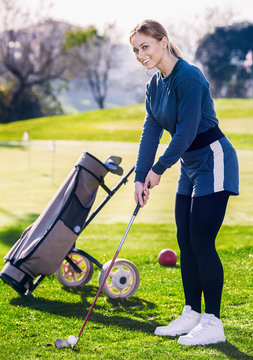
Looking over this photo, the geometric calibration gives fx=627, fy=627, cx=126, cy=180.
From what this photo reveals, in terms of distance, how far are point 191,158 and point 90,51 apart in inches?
1409

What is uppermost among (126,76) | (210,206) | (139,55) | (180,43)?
(139,55)

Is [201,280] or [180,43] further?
[180,43]

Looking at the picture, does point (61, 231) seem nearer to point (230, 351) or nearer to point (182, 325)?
point (182, 325)

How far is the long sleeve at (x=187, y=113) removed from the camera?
3.21 m

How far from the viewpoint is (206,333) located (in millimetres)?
3449

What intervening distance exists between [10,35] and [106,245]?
1167 inches

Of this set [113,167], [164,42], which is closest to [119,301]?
[113,167]

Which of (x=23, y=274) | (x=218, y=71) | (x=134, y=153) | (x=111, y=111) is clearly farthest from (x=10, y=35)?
(x=23, y=274)

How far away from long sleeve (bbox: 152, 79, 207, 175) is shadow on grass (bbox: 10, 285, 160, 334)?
1204mm

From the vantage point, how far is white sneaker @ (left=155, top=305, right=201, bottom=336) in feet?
11.9

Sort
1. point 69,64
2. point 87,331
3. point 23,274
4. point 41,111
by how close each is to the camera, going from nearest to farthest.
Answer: point 87,331 < point 23,274 < point 41,111 < point 69,64

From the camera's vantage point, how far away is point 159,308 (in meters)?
4.28

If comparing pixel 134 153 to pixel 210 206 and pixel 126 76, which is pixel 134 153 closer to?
pixel 210 206

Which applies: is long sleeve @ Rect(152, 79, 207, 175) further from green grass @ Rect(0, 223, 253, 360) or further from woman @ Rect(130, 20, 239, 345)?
green grass @ Rect(0, 223, 253, 360)
